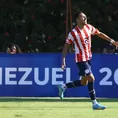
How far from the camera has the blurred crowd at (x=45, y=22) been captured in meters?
22.5

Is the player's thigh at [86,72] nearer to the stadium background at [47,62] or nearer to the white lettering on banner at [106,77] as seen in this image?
the stadium background at [47,62]

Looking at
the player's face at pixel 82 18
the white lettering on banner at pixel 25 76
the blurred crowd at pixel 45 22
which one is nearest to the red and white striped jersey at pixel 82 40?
the player's face at pixel 82 18

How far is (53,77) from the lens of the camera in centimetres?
1619

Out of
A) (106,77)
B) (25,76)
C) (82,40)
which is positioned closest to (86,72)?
(82,40)

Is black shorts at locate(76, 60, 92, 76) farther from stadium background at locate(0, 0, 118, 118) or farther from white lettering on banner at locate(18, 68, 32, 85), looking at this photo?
white lettering on banner at locate(18, 68, 32, 85)

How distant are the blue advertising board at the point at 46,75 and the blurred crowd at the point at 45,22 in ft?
19.8

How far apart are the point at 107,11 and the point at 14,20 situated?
3.86 metres
